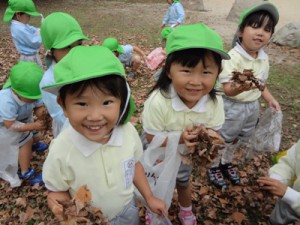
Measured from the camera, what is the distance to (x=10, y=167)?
3412 mm

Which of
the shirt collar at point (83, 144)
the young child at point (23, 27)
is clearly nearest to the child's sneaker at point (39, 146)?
the young child at point (23, 27)

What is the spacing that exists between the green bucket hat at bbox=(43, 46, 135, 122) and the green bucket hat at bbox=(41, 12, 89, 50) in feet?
4.42

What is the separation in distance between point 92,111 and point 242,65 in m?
1.93

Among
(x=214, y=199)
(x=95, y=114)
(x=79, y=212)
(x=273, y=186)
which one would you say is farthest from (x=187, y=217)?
(x=95, y=114)

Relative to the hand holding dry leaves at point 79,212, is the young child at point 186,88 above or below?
above

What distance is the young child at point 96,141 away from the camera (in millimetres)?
1524

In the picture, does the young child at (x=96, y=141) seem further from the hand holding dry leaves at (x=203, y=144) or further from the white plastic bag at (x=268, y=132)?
the white plastic bag at (x=268, y=132)

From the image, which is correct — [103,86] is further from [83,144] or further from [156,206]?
[156,206]

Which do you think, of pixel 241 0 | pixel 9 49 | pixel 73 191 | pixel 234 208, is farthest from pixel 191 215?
pixel 241 0

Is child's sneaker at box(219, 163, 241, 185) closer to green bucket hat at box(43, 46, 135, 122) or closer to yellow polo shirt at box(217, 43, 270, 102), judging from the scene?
yellow polo shirt at box(217, 43, 270, 102)

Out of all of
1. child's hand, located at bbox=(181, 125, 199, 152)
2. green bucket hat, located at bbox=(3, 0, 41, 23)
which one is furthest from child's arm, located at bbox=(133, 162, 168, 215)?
green bucket hat, located at bbox=(3, 0, 41, 23)

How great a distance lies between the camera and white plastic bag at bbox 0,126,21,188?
320cm

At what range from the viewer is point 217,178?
361cm

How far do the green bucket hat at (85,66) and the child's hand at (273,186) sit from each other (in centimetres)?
149
